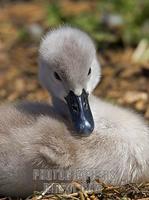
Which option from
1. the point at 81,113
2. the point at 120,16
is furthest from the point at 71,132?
the point at 120,16

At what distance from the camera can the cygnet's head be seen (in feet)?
13.1

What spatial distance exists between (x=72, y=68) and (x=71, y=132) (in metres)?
0.37

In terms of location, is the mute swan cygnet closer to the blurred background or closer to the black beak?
the black beak

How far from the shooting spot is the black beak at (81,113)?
3822mm

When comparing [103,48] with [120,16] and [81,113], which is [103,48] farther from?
[81,113]

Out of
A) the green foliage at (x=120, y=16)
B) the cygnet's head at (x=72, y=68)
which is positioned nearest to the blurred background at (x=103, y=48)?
the green foliage at (x=120, y=16)

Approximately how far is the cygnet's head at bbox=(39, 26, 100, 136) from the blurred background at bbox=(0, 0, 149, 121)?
4.67 ft

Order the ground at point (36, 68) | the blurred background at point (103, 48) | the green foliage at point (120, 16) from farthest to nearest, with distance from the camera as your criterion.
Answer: the green foliage at point (120, 16) → the blurred background at point (103, 48) → the ground at point (36, 68)

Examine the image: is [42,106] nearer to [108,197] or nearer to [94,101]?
[94,101]

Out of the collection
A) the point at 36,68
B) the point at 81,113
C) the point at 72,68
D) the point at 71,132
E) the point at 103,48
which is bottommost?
the point at 71,132

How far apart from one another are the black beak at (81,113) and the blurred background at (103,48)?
1.50 metres

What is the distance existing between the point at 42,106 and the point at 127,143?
60 centimetres

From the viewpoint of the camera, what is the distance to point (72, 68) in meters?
4.00

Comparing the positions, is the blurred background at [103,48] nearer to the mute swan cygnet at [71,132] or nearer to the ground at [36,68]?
the ground at [36,68]
